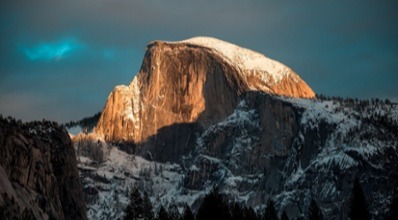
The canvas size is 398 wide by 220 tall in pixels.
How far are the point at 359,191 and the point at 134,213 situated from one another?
114ft

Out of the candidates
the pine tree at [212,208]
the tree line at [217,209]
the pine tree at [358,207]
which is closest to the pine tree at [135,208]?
the tree line at [217,209]

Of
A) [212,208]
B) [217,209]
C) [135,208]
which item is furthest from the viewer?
[135,208]

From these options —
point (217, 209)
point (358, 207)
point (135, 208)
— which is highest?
point (135, 208)

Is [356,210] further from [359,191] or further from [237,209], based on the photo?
[237,209]

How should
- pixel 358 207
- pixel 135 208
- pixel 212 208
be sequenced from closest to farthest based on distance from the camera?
1. pixel 212 208
2. pixel 358 207
3. pixel 135 208

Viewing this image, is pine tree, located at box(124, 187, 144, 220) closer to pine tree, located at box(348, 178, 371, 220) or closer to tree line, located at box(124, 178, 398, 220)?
tree line, located at box(124, 178, 398, 220)

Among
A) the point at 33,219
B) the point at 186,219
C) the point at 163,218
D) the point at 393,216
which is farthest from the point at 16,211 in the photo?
the point at 393,216

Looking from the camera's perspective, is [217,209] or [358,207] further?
[358,207]

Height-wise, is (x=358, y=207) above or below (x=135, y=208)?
below

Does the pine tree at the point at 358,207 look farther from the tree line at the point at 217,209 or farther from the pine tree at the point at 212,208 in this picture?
the pine tree at the point at 212,208

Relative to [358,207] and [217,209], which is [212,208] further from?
[358,207]

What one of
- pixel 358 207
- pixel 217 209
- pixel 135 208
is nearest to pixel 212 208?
pixel 217 209

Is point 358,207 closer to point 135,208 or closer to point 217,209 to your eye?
point 217,209

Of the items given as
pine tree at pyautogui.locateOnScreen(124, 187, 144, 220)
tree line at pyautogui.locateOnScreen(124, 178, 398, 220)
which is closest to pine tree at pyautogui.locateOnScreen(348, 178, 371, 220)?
tree line at pyautogui.locateOnScreen(124, 178, 398, 220)
